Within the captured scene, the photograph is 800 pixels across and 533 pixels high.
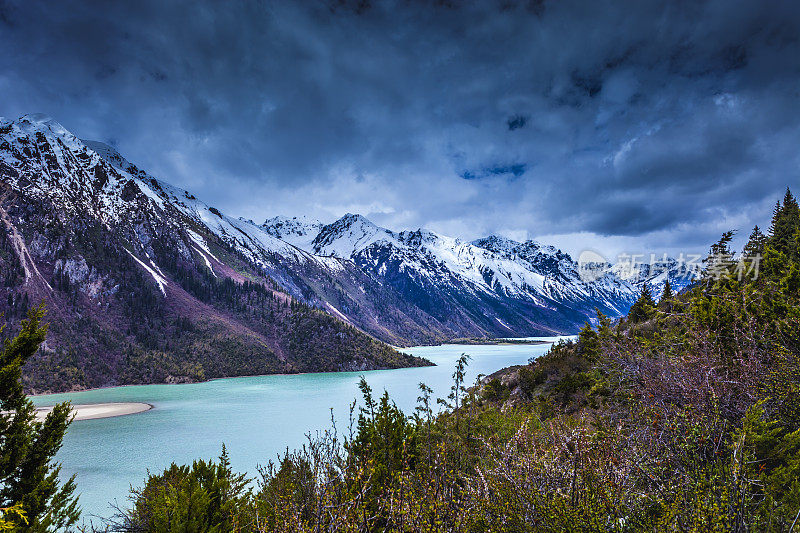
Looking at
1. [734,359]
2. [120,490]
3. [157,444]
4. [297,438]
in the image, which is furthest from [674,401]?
[157,444]

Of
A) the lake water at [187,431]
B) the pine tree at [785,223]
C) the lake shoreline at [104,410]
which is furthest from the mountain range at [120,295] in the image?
the pine tree at [785,223]

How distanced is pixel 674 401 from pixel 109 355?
367 ft

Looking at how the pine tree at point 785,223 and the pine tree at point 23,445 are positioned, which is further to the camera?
the pine tree at point 785,223

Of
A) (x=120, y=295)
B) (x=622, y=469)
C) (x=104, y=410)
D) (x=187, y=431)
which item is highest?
(x=120, y=295)

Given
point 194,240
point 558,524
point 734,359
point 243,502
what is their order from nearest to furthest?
point 558,524 < point 734,359 < point 243,502 < point 194,240

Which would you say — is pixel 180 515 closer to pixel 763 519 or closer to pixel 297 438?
pixel 763 519

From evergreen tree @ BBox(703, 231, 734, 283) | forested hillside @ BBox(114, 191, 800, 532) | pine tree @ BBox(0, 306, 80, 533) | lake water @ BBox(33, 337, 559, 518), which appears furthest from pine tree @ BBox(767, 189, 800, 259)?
pine tree @ BBox(0, 306, 80, 533)

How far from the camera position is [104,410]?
5375 centimetres

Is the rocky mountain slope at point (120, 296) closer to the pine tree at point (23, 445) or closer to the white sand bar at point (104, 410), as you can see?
the white sand bar at point (104, 410)

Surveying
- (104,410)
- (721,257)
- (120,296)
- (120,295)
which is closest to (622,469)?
(721,257)

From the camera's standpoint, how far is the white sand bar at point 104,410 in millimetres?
49562

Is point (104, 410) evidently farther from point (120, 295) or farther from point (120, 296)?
point (120, 295)

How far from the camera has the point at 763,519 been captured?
530 cm

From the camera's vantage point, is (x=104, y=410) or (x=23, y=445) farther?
(x=104, y=410)
